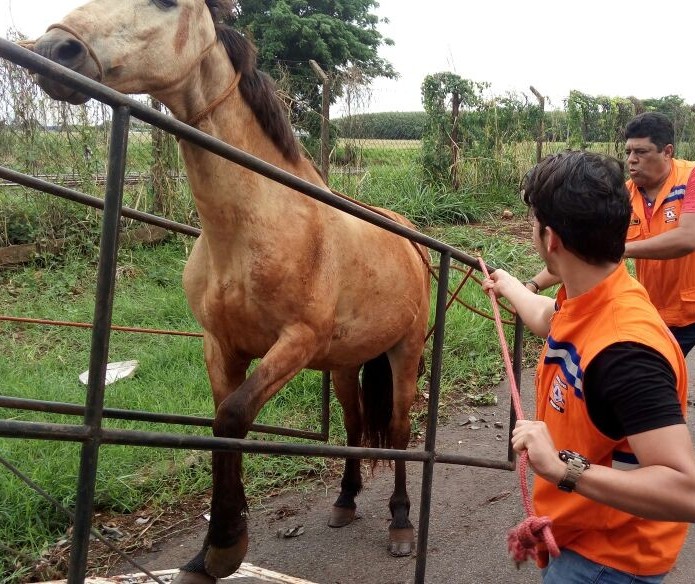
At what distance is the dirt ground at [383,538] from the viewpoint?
318cm

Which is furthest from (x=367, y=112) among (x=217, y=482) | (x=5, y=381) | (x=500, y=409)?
(x=217, y=482)

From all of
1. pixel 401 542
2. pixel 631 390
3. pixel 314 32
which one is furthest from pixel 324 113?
pixel 314 32

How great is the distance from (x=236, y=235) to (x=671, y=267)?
222 centimetres

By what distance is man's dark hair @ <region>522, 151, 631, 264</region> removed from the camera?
4.86ft

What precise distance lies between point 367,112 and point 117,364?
5.53 metres

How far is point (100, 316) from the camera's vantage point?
1.38 meters

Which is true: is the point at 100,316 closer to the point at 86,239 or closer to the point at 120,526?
the point at 120,526

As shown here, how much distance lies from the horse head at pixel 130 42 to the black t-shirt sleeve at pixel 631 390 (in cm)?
150

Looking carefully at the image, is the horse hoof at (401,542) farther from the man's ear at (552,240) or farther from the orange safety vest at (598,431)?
the man's ear at (552,240)

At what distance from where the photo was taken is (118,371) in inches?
189

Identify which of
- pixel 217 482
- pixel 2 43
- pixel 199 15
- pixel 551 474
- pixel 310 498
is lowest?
pixel 310 498

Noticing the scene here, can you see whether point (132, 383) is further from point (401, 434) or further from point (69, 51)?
point (69, 51)

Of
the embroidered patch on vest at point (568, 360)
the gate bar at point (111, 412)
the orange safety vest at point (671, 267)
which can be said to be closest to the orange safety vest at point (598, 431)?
the embroidered patch on vest at point (568, 360)

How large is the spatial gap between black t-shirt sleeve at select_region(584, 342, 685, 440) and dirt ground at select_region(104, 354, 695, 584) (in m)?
1.99
